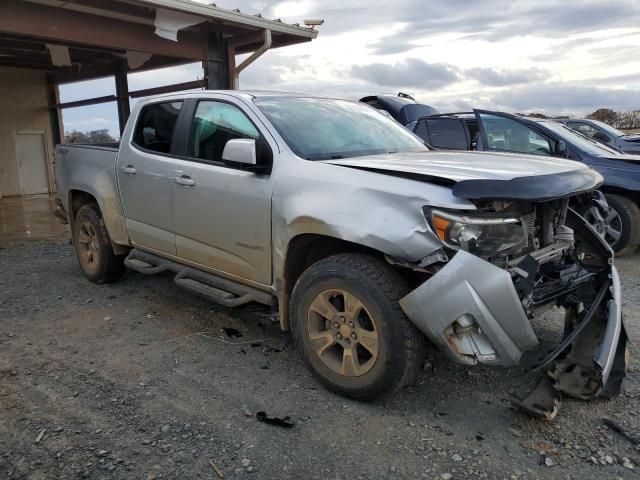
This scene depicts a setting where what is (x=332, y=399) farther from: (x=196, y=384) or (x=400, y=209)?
(x=400, y=209)

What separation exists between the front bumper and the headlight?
0.40 feet

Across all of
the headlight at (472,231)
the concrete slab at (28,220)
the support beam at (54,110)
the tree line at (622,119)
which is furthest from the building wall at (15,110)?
the tree line at (622,119)

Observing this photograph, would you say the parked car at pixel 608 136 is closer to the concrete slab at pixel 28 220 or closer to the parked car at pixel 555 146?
the parked car at pixel 555 146

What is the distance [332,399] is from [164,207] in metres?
2.23

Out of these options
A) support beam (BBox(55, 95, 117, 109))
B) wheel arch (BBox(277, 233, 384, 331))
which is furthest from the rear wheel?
support beam (BBox(55, 95, 117, 109))

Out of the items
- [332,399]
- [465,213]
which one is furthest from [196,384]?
[465,213]

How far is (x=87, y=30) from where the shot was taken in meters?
8.32

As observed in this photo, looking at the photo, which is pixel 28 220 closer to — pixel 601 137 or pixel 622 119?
pixel 601 137

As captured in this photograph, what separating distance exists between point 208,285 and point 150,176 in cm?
117

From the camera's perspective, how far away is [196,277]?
14.2ft

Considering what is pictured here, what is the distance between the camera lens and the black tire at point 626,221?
21.7ft

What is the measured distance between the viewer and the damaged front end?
2.69 m

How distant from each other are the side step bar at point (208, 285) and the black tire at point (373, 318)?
60cm

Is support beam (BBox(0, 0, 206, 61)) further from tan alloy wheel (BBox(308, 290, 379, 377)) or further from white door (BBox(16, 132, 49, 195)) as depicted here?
white door (BBox(16, 132, 49, 195))
